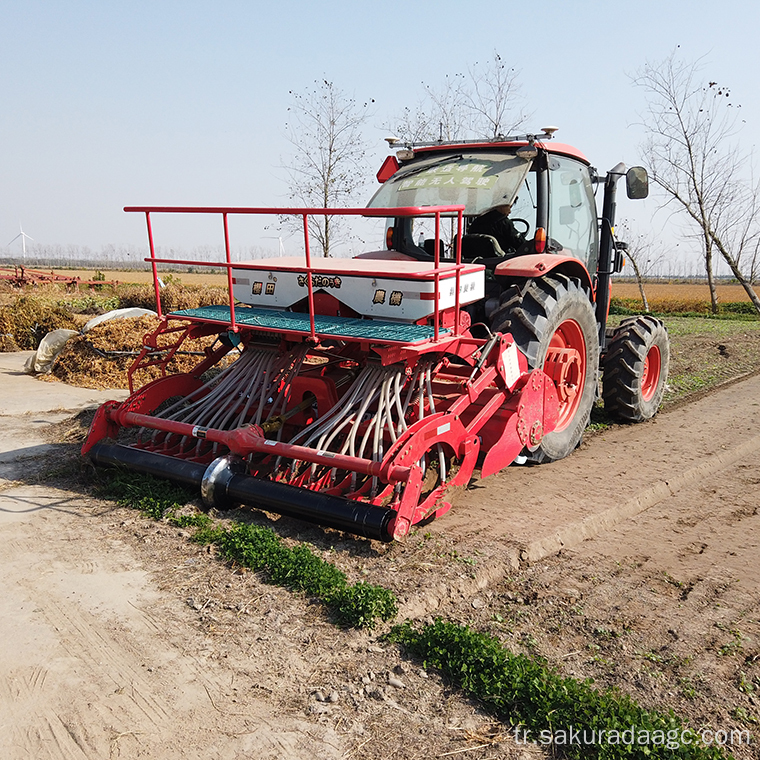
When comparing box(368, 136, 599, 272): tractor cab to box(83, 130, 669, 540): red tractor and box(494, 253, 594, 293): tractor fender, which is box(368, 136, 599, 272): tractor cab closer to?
box(83, 130, 669, 540): red tractor

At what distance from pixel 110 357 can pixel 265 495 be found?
6.46m

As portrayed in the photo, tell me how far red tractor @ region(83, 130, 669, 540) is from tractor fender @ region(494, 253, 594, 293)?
19mm

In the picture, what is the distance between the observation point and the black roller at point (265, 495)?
3795mm

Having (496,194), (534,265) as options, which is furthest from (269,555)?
(496,194)

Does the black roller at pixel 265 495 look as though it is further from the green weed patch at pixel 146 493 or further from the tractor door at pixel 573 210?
the tractor door at pixel 573 210

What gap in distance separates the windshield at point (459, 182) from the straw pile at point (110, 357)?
4685mm

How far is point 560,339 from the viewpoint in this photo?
5.78 metres

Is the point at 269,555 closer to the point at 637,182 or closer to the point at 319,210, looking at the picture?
the point at 319,210

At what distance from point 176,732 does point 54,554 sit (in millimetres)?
1887

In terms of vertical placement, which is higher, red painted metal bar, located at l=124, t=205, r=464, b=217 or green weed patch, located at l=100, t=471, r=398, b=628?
red painted metal bar, located at l=124, t=205, r=464, b=217

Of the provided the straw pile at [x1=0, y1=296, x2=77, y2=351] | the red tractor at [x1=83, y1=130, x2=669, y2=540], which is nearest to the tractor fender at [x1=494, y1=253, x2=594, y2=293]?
the red tractor at [x1=83, y1=130, x2=669, y2=540]

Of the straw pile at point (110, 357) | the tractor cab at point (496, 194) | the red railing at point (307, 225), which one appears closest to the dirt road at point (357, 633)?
the red railing at point (307, 225)

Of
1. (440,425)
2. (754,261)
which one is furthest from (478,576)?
(754,261)

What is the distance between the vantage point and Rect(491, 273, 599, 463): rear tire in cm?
507
